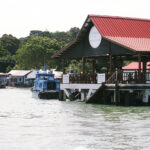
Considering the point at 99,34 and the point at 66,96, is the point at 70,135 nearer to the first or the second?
the point at 99,34

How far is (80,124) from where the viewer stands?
897 inches

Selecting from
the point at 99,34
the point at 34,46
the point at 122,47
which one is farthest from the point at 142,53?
the point at 34,46

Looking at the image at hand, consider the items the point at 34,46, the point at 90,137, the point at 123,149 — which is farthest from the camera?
Answer: the point at 34,46

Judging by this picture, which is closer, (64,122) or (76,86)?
(64,122)

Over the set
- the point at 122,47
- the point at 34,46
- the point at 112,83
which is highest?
the point at 34,46

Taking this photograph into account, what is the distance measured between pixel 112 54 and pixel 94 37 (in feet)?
9.57

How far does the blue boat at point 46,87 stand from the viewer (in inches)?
1883

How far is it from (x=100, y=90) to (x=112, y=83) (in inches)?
39.4

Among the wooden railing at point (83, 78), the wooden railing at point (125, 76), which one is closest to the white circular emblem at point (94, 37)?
the wooden railing at point (83, 78)

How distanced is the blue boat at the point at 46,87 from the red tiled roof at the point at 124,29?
1049cm

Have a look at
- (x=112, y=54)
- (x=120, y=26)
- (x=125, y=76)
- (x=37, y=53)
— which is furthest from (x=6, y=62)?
(x=125, y=76)

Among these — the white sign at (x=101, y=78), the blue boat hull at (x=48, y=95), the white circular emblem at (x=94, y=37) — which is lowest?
the blue boat hull at (x=48, y=95)

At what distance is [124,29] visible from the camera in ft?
133

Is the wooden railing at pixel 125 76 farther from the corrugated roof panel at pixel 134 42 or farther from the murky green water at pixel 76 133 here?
the murky green water at pixel 76 133
